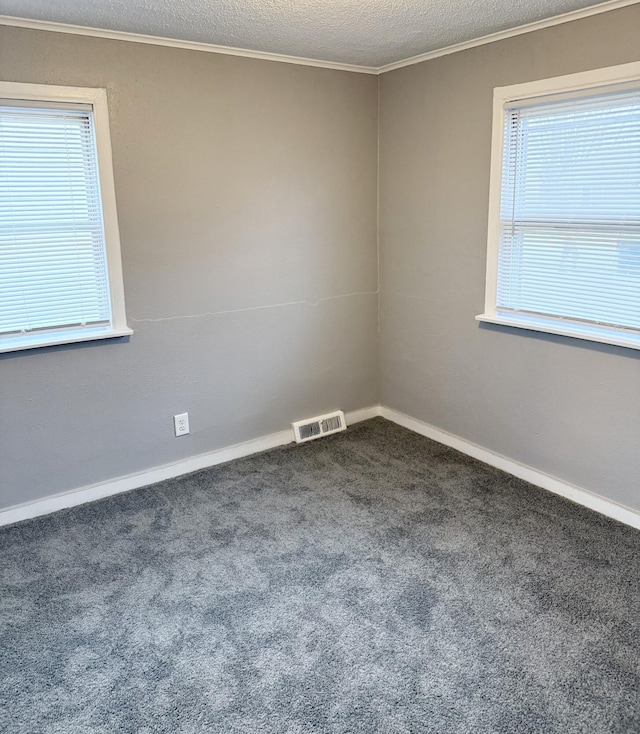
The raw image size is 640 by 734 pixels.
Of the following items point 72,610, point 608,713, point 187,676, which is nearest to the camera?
point 608,713

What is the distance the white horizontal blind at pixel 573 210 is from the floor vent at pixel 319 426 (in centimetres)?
131

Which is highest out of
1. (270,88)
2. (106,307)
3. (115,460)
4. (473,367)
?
(270,88)

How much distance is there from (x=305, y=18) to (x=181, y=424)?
2097 millimetres

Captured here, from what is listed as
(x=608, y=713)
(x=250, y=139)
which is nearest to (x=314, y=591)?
(x=608, y=713)

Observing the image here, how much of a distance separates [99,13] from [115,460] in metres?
2.08

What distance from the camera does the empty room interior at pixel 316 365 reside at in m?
2.04

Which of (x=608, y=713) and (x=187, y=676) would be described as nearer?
(x=608, y=713)

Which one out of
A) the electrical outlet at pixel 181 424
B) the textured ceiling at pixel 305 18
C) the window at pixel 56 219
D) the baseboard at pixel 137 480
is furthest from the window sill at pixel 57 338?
the textured ceiling at pixel 305 18

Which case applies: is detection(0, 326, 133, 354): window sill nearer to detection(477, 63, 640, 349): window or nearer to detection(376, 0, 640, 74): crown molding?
detection(477, 63, 640, 349): window

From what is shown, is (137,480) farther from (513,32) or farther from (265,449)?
(513,32)

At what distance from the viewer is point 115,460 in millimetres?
3207

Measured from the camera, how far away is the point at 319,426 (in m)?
3.91

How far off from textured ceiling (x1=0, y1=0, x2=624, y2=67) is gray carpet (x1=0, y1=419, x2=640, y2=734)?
2.24m

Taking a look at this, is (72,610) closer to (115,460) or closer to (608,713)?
(115,460)
